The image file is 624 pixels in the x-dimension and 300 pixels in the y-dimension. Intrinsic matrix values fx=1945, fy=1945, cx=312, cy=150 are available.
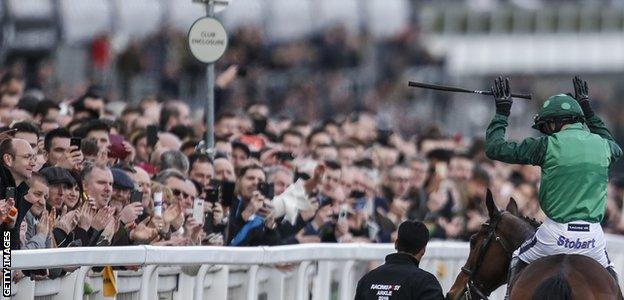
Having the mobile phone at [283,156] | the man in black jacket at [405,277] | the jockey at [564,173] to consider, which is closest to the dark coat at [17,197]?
the man in black jacket at [405,277]

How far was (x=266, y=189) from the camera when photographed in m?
13.6

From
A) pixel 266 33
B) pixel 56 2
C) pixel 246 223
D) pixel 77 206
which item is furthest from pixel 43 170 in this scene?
pixel 266 33

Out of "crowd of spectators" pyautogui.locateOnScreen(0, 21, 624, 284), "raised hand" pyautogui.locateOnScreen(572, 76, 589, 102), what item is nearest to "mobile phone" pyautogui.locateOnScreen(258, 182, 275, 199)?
"crowd of spectators" pyautogui.locateOnScreen(0, 21, 624, 284)

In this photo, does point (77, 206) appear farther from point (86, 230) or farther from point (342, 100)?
point (342, 100)

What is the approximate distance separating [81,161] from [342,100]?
15.1 m

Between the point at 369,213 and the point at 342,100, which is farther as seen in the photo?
the point at 342,100

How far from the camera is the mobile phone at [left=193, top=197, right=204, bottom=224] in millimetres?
12234

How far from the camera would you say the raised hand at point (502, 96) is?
36.8 feet

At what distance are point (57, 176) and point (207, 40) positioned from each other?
10.4 feet

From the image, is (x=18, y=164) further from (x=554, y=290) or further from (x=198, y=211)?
(x=554, y=290)

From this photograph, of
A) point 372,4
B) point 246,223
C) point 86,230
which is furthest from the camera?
point 372,4

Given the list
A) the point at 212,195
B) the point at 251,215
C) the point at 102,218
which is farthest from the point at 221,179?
the point at 102,218

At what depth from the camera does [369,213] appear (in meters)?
15.6

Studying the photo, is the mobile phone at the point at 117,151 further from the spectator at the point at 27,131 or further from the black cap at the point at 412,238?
the black cap at the point at 412,238
